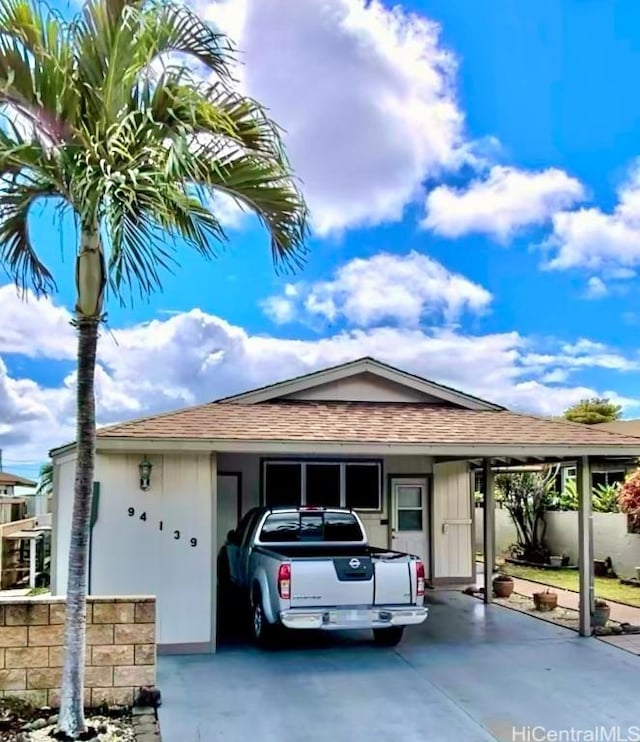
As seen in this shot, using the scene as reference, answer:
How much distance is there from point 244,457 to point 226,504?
921 millimetres

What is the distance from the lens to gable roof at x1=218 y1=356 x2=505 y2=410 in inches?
520

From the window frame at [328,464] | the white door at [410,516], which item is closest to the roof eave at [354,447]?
the window frame at [328,464]

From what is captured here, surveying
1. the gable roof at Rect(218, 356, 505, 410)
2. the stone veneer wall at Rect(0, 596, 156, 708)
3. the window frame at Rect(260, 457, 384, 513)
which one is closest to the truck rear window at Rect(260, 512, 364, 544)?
the gable roof at Rect(218, 356, 505, 410)

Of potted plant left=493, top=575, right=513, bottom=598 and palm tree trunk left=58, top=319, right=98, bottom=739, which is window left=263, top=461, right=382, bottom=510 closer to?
potted plant left=493, top=575, right=513, bottom=598

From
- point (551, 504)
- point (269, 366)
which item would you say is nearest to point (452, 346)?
point (269, 366)

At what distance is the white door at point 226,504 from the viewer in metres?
14.2

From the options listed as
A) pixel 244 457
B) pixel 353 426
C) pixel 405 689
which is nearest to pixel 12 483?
pixel 244 457

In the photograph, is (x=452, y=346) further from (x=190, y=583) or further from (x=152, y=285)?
(x=152, y=285)

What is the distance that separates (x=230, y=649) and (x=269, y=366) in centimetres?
1557

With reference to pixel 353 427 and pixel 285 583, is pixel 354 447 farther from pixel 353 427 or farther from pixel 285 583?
pixel 285 583

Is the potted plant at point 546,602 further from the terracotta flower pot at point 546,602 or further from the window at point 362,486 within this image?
the window at point 362,486

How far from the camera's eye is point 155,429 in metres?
9.70

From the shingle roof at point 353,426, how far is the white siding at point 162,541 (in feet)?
1.58

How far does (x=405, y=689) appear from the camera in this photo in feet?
26.2
